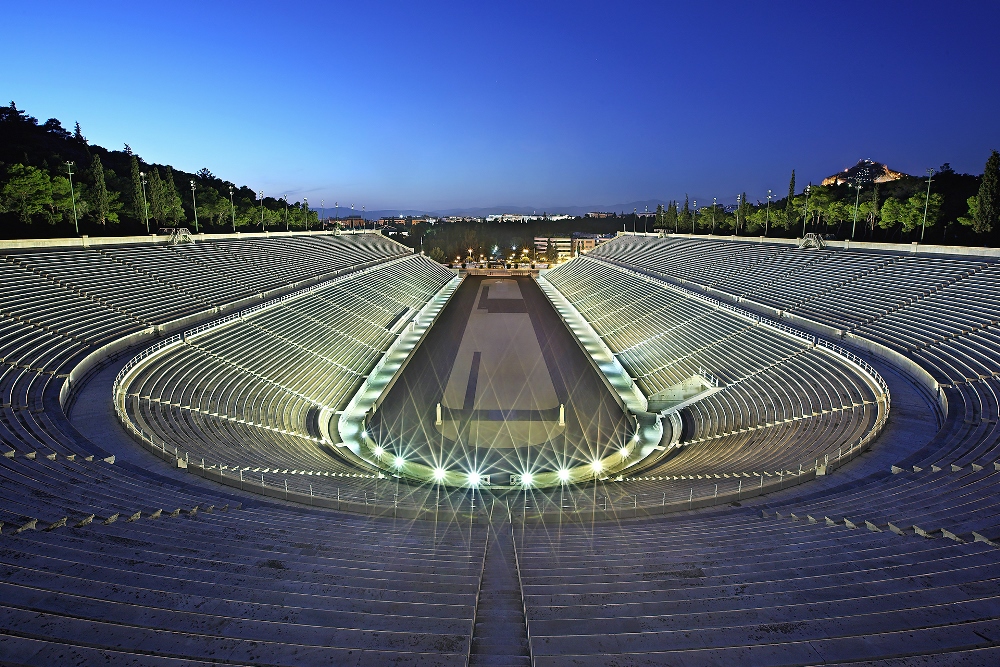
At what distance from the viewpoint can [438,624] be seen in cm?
551

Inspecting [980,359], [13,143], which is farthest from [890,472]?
[13,143]

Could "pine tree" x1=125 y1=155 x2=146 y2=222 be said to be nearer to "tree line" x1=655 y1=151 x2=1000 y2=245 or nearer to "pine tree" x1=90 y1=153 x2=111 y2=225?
A: "pine tree" x1=90 y1=153 x2=111 y2=225

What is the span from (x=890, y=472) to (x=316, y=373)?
1975 centimetres

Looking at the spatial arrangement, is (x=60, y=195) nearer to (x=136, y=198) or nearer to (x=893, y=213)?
(x=136, y=198)

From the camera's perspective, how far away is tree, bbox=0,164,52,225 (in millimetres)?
33781

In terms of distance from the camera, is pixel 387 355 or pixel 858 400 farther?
pixel 387 355

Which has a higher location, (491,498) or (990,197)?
(990,197)

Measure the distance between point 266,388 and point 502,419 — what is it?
861 centimetres

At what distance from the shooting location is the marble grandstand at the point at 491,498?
4.99 meters

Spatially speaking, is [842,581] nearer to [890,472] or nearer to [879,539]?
[879,539]

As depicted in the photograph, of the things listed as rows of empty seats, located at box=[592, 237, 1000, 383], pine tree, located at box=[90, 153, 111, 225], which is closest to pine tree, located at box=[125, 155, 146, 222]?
pine tree, located at box=[90, 153, 111, 225]

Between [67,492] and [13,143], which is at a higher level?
[13,143]

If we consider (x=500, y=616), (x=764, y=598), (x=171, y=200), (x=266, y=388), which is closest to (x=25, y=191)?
(x=171, y=200)

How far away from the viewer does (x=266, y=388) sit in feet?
63.3
